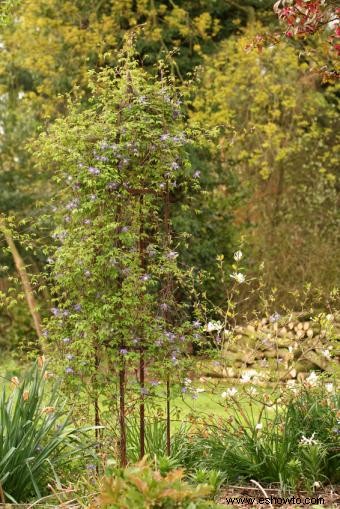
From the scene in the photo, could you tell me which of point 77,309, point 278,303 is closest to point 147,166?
point 77,309

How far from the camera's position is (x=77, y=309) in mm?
5270

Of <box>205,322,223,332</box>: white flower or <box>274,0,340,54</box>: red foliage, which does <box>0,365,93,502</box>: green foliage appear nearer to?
<box>205,322,223,332</box>: white flower

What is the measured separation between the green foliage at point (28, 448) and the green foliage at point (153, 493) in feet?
3.76

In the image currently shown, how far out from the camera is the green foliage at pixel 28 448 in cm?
449

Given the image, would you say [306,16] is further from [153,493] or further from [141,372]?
[153,493]

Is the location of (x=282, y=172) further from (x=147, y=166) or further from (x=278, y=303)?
(x=147, y=166)

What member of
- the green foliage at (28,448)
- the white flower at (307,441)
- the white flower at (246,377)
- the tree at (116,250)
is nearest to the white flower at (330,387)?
the white flower at (246,377)

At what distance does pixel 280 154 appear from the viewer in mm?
13227

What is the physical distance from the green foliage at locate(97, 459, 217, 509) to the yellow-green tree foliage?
923 centimetres

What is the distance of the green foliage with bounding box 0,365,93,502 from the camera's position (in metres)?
4.49

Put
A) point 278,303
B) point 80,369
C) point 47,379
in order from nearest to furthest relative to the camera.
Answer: point 80,369
point 47,379
point 278,303

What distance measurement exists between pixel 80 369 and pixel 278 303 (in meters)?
7.38

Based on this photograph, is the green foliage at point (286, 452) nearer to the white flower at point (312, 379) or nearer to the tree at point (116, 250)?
the white flower at point (312, 379)

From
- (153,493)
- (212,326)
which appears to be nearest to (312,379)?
(212,326)
